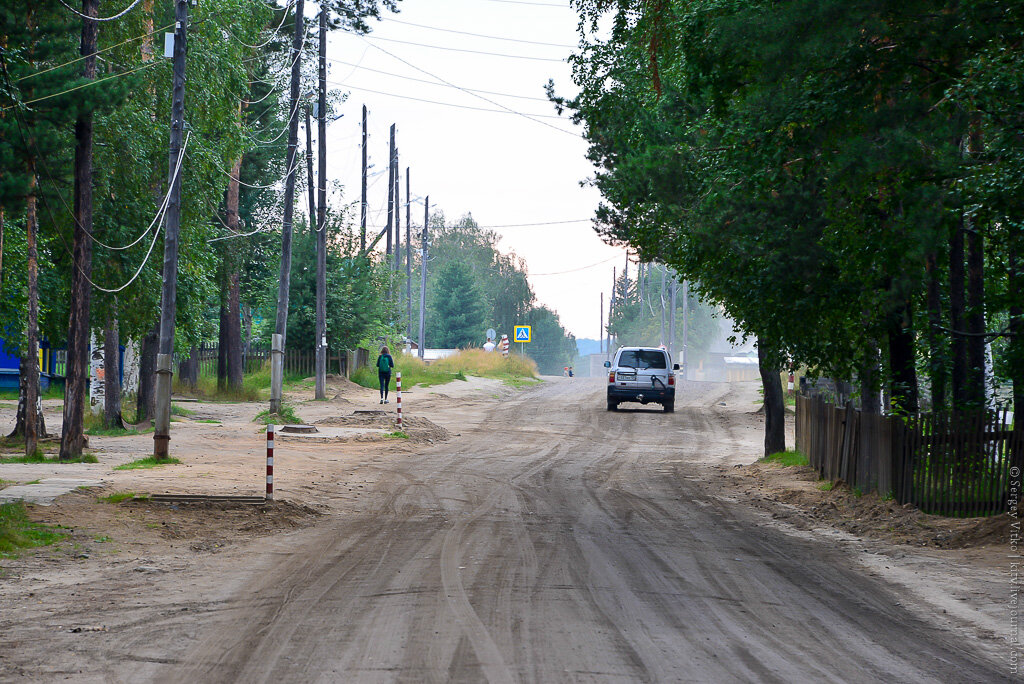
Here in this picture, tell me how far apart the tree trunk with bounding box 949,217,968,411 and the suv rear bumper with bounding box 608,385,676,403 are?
21.3m

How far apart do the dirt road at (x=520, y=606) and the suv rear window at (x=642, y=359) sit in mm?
19747

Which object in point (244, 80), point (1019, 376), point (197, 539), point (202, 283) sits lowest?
point (197, 539)

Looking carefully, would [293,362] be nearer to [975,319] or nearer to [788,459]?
[788,459]

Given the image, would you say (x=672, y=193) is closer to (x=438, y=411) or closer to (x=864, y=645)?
(x=864, y=645)

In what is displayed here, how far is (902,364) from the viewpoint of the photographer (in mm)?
14469

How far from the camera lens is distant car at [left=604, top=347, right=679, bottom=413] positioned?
3503cm

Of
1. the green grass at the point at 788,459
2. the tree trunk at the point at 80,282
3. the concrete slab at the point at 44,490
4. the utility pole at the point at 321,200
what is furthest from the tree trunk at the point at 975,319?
the utility pole at the point at 321,200

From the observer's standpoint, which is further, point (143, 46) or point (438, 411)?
point (438, 411)

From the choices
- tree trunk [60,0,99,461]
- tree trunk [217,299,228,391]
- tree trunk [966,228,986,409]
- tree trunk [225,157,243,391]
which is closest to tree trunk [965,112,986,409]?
tree trunk [966,228,986,409]

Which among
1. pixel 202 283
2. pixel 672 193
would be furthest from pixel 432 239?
pixel 672 193

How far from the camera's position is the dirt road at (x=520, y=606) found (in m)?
6.49

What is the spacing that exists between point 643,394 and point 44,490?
77.5 feet

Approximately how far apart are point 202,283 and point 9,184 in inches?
542

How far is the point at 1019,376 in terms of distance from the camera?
11781 millimetres
